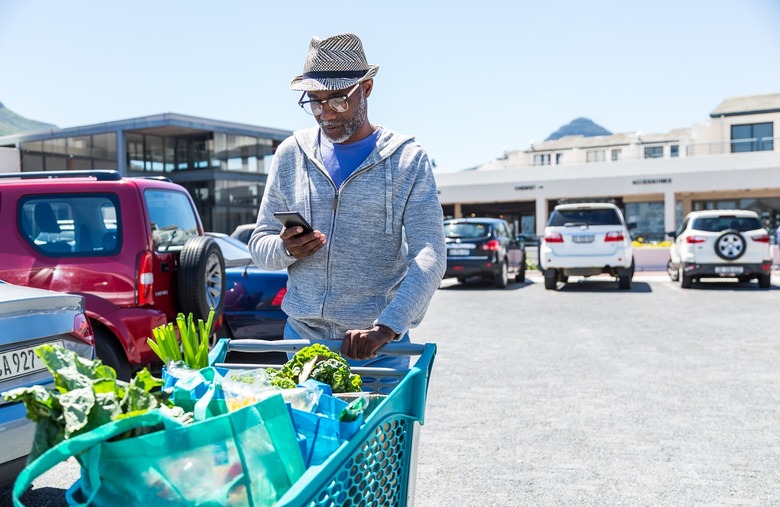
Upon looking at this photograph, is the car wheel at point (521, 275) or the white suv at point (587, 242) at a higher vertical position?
the white suv at point (587, 242)

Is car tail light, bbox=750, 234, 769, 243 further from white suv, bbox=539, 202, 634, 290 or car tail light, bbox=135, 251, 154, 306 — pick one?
car tail light, bbox=135, 251, 154, 306

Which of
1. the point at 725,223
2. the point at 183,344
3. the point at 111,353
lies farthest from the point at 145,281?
the point at 725,223

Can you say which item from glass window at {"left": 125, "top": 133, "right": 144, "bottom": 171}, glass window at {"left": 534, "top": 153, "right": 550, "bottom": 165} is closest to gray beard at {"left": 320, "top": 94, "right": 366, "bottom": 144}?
glass window at {"left": 125, "top": 133, "right": 144, "bottom": 171}

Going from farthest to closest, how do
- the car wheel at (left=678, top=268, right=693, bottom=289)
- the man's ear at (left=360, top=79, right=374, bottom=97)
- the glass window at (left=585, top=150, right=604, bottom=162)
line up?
the glass window at (left=585, top=150, right=604, bottom=162), the car wheel at (left=678, top=268, right=693, bottom=289), the man's ear at (left=360, top=79, right=374, bottom=97)

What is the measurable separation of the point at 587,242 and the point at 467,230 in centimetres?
268

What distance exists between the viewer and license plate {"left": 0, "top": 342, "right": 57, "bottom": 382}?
3182mm

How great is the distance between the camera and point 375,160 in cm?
237

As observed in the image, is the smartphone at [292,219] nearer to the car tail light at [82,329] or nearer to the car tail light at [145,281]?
the car tail light at [82,329]

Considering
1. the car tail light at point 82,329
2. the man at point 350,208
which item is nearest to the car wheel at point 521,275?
the car tail light at point 82,329

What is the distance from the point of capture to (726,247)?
15.0m

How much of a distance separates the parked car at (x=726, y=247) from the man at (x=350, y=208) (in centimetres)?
1425

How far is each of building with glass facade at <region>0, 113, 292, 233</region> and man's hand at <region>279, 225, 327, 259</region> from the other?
30.5 m

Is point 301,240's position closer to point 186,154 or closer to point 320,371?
point 320,371

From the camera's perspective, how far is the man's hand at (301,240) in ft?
7.02
